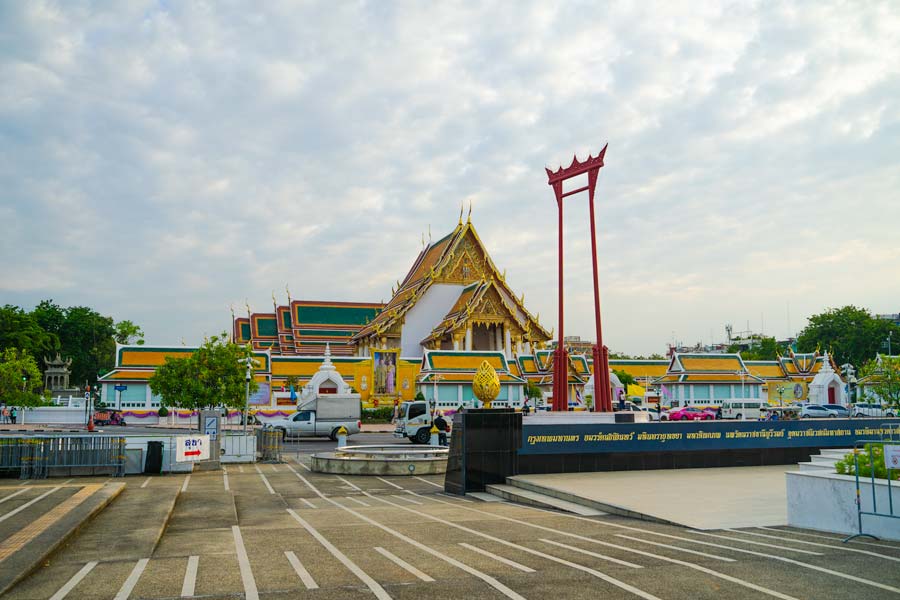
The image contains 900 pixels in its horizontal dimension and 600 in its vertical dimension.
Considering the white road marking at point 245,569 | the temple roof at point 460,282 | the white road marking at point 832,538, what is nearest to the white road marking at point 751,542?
the white road marking at point 832,538

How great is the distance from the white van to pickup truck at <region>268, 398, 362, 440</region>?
2405cm

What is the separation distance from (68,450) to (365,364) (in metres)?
37.4

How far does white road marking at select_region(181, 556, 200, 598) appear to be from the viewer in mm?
7453

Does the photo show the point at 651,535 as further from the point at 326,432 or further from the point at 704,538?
the point at 326,432

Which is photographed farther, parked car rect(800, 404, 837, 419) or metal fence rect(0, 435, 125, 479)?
parked car rect(800, 404, 837, 419)

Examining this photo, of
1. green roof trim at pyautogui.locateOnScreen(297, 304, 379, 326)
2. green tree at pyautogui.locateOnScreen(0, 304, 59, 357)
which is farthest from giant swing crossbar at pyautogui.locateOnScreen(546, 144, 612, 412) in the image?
green tree at pyautogui.locateOnScreen(0, 304, 59, 357)

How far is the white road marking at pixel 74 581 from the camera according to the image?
739cm

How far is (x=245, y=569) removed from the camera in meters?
8.49

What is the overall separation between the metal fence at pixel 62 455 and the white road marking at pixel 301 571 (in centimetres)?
1277

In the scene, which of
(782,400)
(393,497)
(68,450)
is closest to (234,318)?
(782,400)

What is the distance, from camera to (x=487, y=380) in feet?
62.2

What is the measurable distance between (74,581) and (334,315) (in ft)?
225

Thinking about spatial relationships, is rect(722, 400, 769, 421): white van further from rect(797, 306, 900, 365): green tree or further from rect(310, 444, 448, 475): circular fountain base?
rect(797, 306, 900, 365): green tree

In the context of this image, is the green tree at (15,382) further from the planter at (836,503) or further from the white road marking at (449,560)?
the planter at (836,503)
